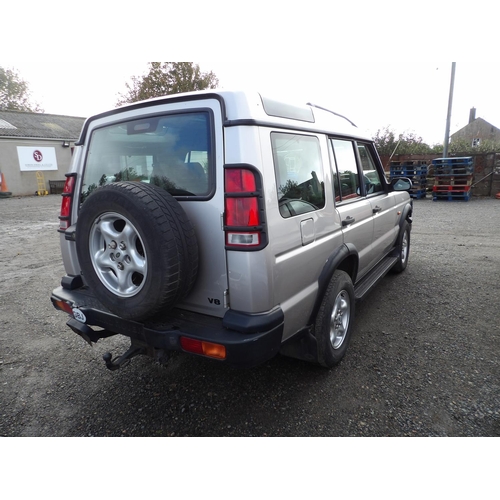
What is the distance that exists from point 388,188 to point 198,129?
3.00 meters

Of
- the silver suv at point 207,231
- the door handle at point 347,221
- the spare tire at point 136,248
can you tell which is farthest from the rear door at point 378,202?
the spare tire at point 136,248

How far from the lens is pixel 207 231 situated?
2.07m

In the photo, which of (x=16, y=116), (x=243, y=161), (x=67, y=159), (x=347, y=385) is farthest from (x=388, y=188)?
(x=16, y=116)

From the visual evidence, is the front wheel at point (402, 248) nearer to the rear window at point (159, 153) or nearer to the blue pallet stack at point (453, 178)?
the rear window at point (159, 153)

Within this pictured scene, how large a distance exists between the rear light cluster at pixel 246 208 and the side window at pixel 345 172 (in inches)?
46.3

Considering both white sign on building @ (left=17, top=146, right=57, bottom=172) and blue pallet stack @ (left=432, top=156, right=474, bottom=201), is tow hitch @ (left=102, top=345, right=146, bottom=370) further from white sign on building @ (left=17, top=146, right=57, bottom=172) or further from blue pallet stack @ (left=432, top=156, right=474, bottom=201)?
white sign on building @ (left=17, top=146, right=57, bottom=172)

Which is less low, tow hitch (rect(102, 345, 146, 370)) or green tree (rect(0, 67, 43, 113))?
green tree (rect(0, 67, 43, 113))

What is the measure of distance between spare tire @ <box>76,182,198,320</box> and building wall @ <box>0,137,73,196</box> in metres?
24.0

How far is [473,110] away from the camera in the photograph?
5219cm

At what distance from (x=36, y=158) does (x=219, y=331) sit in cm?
2570

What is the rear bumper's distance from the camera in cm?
190

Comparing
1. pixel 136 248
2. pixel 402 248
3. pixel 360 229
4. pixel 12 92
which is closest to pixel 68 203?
pixel 136 248

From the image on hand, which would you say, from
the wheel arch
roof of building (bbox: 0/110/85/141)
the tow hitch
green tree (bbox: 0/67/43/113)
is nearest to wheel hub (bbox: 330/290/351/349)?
the wheel arch
